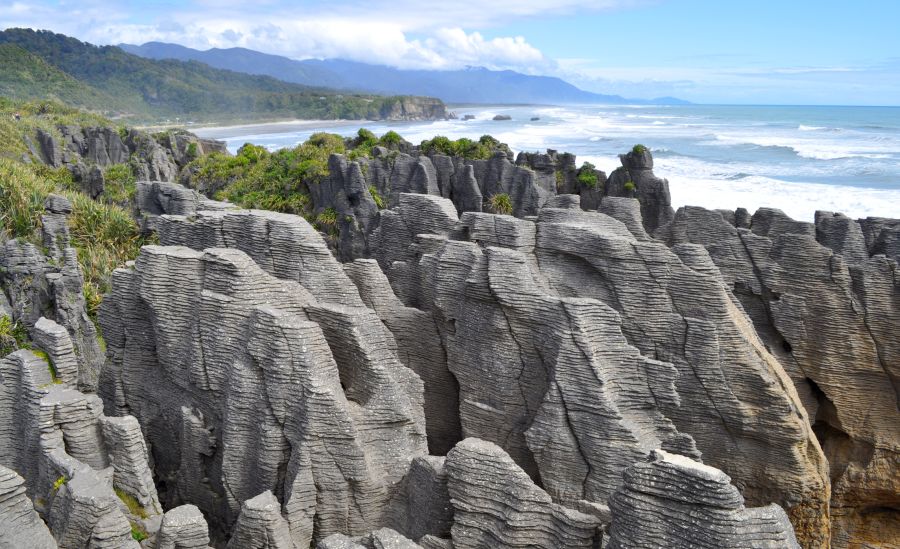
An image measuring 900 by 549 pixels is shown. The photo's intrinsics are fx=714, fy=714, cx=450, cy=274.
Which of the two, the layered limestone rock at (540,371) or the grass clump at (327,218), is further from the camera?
the grass clump at (327,218)

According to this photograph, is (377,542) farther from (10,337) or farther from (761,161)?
(761,161)

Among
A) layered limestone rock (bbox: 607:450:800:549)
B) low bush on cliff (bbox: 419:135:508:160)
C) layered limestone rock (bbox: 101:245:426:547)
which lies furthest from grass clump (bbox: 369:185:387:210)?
layered limestone rock (bbox: 607:450:800:549)

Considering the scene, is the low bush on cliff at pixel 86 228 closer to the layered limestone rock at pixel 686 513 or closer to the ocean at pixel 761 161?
the layered limestone rock at pixel 686 513

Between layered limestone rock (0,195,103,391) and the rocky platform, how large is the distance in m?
0.05

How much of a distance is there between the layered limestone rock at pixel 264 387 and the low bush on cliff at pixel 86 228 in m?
5.98

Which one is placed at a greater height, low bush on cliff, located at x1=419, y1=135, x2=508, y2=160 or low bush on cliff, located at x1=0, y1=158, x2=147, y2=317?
low bush on cliff, located at x1=419, y1=135, x2=508, y2=160

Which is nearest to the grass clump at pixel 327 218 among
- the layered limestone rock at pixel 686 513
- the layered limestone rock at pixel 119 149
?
the layered limestone rock at pixel 119 149

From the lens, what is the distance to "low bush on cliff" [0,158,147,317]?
1742cm

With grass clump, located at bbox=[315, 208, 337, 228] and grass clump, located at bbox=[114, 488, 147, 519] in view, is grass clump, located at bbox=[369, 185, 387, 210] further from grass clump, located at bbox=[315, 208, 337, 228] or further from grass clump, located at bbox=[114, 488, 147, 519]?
grass clump, located at bbox=[114, 488, 147, 519]

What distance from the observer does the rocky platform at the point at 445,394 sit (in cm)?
850

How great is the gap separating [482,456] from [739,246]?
989cm

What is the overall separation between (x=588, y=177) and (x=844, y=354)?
19929 mm

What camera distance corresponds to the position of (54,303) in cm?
1323

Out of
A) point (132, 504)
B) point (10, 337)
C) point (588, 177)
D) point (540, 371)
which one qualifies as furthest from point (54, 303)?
point (588, 177)
